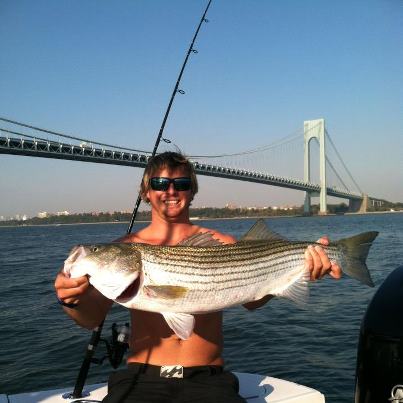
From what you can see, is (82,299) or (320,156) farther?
(320,156)

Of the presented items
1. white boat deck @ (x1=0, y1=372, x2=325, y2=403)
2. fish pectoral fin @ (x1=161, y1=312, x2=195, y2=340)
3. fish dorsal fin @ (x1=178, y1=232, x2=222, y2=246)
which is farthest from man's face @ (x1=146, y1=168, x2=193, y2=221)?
white boat deck @ (x1=0, y1=372, x2=325, y2=403)

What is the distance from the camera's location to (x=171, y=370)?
309 cm

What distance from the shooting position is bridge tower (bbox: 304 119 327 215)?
68.9 metres

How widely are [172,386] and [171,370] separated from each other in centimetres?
12

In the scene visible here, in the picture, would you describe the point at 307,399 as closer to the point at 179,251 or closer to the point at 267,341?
the point at 179,251

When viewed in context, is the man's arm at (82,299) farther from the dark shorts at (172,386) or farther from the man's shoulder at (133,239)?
the man's shoulder at (133,239)

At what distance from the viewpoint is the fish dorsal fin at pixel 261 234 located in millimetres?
3467

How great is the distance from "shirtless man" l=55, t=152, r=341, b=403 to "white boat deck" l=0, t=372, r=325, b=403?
73 centimetres

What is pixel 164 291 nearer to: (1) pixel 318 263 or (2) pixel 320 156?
(1) pixel 318 263

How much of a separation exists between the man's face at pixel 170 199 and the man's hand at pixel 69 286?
3.31 feet

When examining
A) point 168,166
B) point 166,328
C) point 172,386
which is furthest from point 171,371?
point 168,166

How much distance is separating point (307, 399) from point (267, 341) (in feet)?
15.2

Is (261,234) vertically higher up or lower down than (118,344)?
higher up

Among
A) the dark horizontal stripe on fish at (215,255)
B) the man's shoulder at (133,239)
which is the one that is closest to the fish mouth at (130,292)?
the dark horizontal stripe on fish at (215,255)
